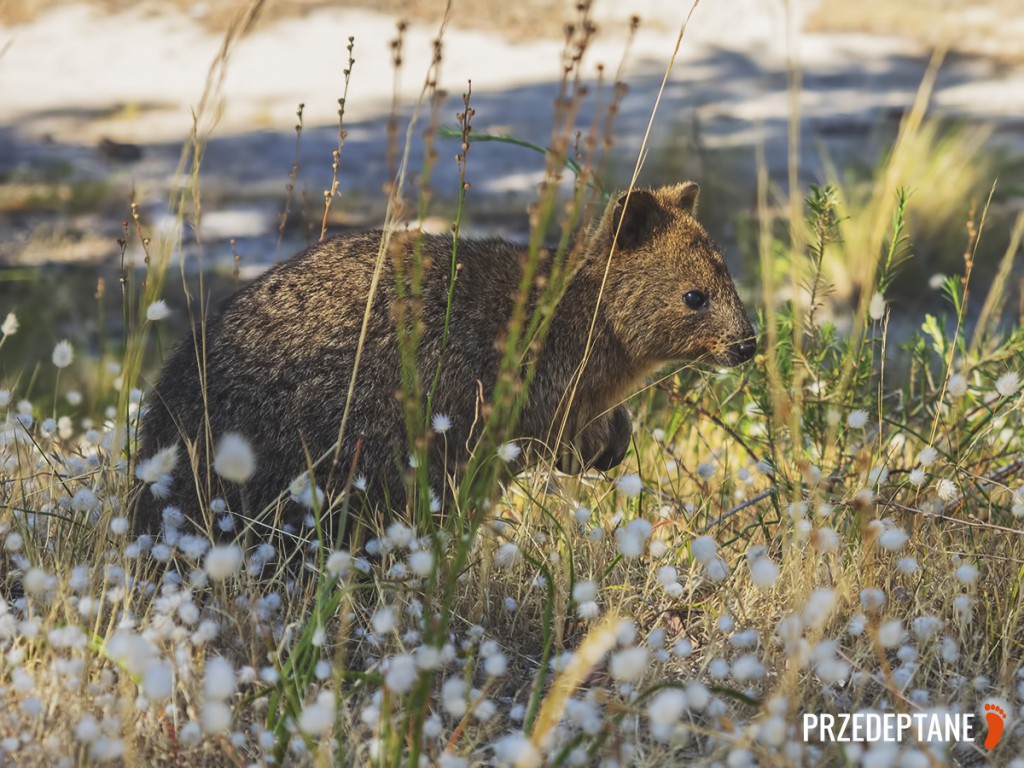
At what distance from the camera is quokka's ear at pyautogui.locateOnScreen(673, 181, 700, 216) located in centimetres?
483

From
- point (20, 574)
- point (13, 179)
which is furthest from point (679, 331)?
point (13, 179)

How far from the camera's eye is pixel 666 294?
4.58 m

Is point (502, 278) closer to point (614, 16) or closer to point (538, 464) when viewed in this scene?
point (538, 464)

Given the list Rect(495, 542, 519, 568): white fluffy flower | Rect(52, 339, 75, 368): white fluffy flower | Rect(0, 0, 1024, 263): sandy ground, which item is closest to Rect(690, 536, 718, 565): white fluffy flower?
Rect(495, 542, 519, 568): white fluffy flower

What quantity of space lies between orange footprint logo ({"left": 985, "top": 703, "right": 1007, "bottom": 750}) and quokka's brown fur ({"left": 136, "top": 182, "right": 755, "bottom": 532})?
161 cm

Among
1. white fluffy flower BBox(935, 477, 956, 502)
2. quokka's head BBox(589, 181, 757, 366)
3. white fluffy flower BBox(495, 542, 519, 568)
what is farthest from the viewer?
quokka's head BBox(589, 181, 757, 366)

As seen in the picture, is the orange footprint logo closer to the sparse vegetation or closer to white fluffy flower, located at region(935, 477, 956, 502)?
the sparse vegetation

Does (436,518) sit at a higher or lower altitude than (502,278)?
lower

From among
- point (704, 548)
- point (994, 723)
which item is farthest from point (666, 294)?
point (994, 723)

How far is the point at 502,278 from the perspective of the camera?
4.46 meters

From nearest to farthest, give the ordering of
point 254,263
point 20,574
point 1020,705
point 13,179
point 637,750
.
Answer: point 637,750
point 1020,705
point 20,574
point 254,263
point 13,179

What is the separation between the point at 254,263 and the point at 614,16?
589 cm

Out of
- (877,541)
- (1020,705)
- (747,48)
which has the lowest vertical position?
(1020,705)

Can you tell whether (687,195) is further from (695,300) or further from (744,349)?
(744,349)
